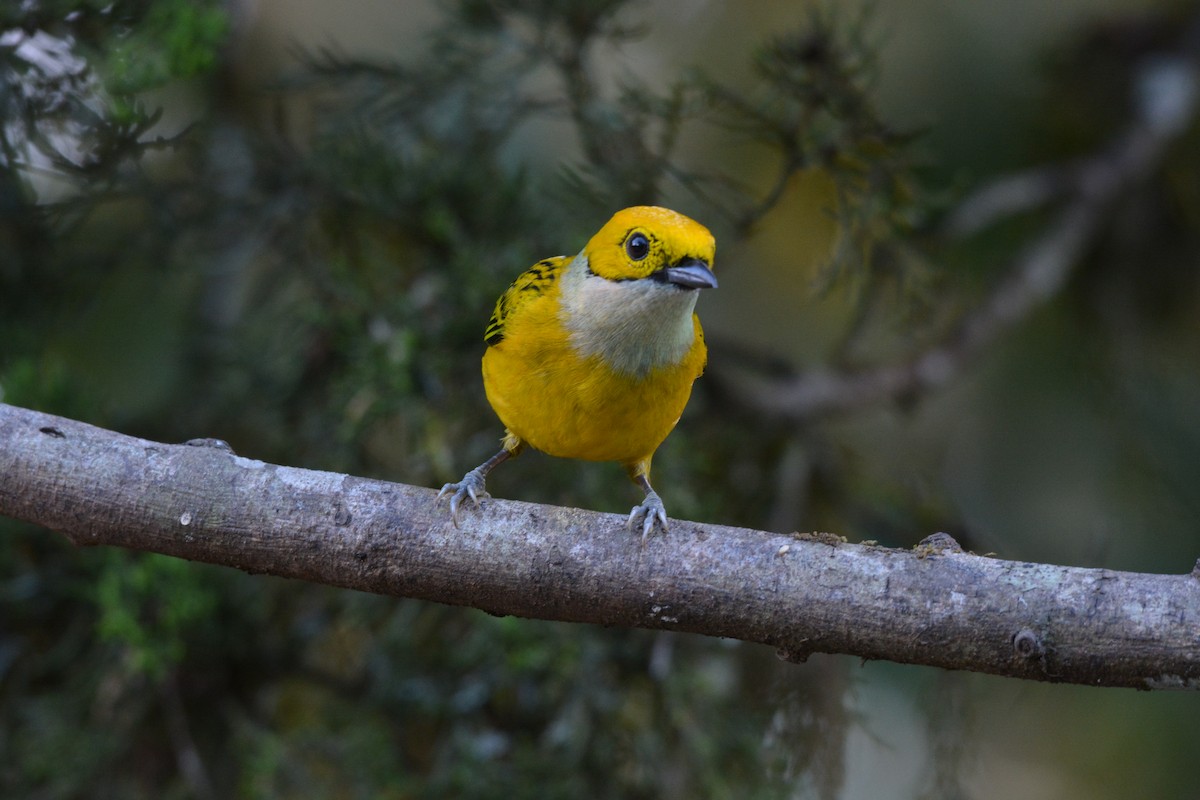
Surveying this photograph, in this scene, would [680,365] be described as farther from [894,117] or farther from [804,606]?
[894,117]

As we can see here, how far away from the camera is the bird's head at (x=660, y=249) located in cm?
336

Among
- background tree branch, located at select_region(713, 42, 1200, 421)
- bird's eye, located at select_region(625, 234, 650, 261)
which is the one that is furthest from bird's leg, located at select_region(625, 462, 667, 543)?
Answer: background tree branch, located at select_region(713, 42, 1200, 421)

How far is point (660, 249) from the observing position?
3.40m

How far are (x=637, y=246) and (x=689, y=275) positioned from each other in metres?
0.24

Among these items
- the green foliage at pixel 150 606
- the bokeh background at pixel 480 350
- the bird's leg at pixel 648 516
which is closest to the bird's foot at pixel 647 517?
the bird's leg at pixel 648 516

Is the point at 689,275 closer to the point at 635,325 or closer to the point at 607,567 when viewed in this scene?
the point at 635,325

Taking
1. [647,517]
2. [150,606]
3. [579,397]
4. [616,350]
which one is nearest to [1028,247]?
[616,350]

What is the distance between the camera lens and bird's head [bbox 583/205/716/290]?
3.36 metres

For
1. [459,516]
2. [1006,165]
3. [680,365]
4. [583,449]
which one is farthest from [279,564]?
[1006,165]

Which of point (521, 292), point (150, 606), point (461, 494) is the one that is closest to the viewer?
point (461, 494)

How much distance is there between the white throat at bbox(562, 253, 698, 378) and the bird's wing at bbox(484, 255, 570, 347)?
0.99 feet

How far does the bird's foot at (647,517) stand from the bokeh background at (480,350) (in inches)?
39.0

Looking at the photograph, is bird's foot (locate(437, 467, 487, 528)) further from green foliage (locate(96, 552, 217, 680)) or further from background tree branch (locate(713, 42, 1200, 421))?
background tree branch (locate(713, 42, 1200, 421))

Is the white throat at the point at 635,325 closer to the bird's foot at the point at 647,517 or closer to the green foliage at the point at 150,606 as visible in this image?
the bird's foot at the point at 647,517
